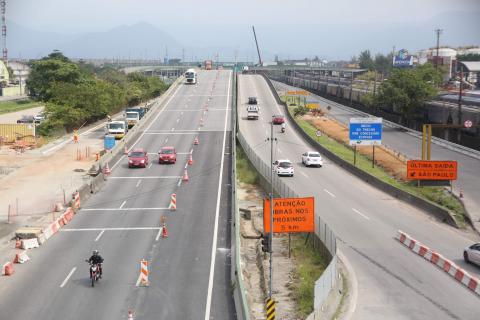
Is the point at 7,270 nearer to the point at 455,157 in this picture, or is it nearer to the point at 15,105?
the point at 455,157

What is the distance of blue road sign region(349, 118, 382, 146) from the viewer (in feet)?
199

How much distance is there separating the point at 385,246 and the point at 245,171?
2253 centimetres

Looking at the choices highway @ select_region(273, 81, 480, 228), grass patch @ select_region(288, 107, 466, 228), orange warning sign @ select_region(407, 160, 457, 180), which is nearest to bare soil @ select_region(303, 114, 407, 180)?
grass patch @ select_region(288, 107, 466, 228)

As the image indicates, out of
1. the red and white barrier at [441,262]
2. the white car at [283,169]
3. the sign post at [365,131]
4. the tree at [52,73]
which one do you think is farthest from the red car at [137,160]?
the tree at [52,73]

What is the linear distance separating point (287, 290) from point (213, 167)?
25861 mm

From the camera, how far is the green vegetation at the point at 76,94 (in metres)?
81.9

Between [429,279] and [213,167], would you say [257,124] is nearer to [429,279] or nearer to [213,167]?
[213,167]

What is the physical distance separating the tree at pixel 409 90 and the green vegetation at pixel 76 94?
136 feet

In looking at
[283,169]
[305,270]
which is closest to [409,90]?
[283,169]

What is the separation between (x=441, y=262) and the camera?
29.9 metres

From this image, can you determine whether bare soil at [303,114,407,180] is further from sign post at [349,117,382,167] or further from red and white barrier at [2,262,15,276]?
red and white barrier at [2,262,15,276]

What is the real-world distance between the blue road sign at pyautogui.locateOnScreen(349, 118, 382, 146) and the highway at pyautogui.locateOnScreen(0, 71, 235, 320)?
1305 centimetres

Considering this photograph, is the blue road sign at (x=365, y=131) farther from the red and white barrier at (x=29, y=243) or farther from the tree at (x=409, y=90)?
the tree at (x=409, y=90)

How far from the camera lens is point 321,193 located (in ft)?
157
